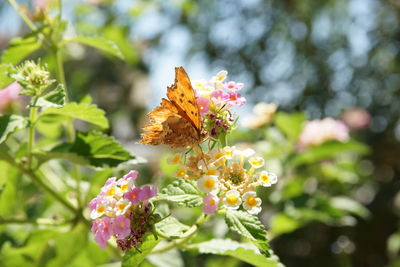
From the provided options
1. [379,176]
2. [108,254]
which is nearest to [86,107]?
[108,254]

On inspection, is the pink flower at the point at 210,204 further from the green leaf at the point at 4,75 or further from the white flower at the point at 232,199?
the green leaf at the point at 4,75

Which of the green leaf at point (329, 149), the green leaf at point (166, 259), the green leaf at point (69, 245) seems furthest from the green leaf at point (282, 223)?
the green leaf at point (69, 245)

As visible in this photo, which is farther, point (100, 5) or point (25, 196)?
point (100, 5)

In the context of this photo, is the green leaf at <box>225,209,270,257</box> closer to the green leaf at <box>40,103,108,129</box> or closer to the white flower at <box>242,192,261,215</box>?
the white flower at <box>242,192,261,215</box>

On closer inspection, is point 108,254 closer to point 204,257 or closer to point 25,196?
point 25,196

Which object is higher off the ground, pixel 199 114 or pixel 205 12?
pixel 205 12
